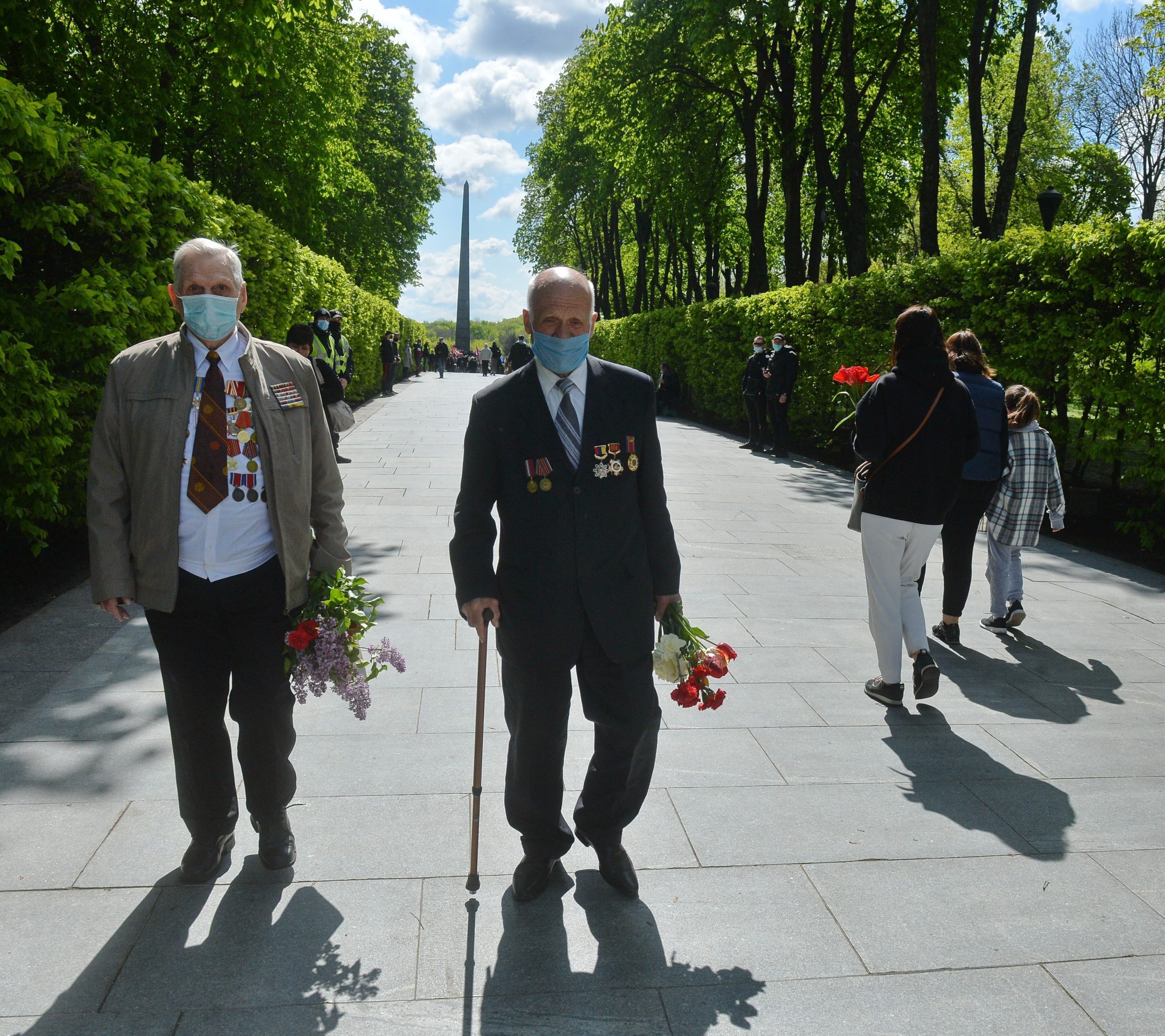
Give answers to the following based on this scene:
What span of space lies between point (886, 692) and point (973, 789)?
1023 mm

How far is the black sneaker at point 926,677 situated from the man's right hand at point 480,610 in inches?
108

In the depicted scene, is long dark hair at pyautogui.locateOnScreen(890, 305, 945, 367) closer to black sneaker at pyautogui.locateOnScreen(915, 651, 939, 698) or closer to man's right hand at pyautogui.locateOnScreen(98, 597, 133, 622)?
black sneaker at pyautogui.locateOnScreen(915, 651, 939, 698)

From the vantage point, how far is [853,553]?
9.02m

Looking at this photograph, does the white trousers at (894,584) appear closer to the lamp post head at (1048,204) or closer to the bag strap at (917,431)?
the bag strap at (917,431)

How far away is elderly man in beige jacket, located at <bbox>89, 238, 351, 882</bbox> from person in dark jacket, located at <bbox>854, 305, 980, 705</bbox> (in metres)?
2.87

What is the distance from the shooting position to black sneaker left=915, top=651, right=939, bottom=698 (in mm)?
4973

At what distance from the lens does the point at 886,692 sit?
513 centimetres

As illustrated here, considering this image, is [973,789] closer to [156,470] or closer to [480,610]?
[480,610]

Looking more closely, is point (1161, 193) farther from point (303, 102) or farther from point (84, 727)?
point (84, 727)

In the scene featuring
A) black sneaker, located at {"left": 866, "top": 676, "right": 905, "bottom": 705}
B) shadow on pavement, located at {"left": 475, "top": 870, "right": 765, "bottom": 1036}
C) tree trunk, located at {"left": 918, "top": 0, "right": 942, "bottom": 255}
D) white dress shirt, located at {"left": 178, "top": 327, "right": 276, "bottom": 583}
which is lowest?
shadow on pavement, located at {"left": 475, "top": 870, "right": 765, "bottom": 1036}

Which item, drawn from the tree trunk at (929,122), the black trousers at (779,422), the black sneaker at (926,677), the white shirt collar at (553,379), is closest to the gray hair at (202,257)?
the white shirt collar at (553,379)

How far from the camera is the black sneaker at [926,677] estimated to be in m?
4.97

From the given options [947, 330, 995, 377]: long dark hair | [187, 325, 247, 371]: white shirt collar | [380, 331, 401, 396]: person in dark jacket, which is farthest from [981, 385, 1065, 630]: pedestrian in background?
[380, 331, 401, 396]: person in dark jacket

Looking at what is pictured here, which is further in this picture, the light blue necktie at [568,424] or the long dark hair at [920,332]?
the long dark hair at [920,332]
